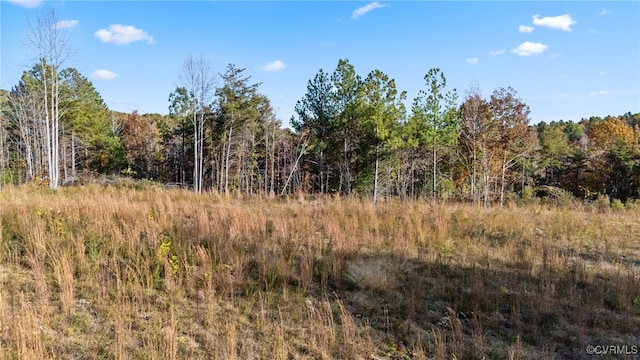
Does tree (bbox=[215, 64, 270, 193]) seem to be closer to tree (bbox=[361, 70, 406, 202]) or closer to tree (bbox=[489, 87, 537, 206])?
tree (bbox=[361, 70, 406, 202])

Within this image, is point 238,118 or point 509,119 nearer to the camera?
point 509,119

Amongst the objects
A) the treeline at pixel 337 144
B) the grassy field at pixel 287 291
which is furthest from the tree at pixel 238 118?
the grassy field at pixel 287 291

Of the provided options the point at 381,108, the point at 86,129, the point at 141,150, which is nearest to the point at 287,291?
the point at 381,108

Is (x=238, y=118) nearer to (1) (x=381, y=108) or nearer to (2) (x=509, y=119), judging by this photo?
(1) (x=381, y=108)

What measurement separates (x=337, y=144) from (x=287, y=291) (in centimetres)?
2024

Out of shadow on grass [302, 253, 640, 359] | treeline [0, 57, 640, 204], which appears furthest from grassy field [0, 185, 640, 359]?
treeline [0, 57, 640, 204]

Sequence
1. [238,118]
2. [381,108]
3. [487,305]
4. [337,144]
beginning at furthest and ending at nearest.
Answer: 1. [238,118]
2. [337,144]
3. [381,108]
4. [487,305]

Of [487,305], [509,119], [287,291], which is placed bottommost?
[487,305]

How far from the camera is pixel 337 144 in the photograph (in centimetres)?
2345

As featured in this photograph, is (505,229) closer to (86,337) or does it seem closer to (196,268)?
(196,268)

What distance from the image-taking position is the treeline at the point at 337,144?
62.1 feet

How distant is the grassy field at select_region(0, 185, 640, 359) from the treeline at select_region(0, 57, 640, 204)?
22.6ft

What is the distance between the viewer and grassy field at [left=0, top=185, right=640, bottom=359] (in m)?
2.71

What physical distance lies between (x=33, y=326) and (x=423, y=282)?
12.5 feet
